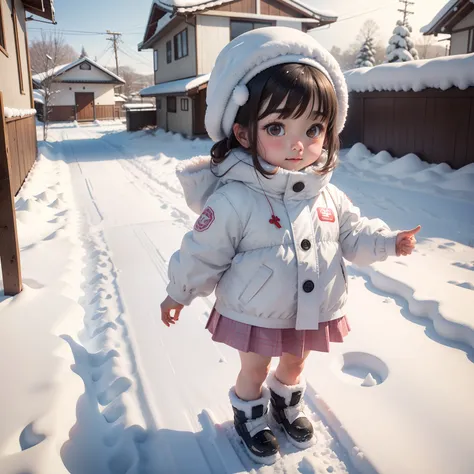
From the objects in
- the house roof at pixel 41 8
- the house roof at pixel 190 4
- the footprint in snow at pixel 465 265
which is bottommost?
the footprint in snow at pixel 465 265

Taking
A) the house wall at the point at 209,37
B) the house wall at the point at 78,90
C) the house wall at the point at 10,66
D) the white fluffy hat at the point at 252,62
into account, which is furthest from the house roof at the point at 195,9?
the house wall at the point at 78,90

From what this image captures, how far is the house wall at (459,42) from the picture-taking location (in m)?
14.9

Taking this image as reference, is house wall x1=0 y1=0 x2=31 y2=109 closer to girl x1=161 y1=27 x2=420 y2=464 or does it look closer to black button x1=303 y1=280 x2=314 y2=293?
girl x1=161 y1=27 x2=420 y2=464

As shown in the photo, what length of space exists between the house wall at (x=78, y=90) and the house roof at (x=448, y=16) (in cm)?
2849

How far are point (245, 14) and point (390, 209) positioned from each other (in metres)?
13.4

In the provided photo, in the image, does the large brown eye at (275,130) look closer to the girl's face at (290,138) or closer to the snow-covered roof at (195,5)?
the girl's face at (290,138)

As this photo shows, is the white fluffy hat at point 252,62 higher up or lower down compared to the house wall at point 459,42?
lower down

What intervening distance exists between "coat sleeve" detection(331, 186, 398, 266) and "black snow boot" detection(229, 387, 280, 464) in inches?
29.2

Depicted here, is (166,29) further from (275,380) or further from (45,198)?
(275,380)

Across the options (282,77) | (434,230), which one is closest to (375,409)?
(282,77)

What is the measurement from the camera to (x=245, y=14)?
1628 centimetres

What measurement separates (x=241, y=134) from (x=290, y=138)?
21 cm

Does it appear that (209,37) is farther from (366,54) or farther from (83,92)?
(366,54)

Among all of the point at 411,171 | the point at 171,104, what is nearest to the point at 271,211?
the point at 411,171
